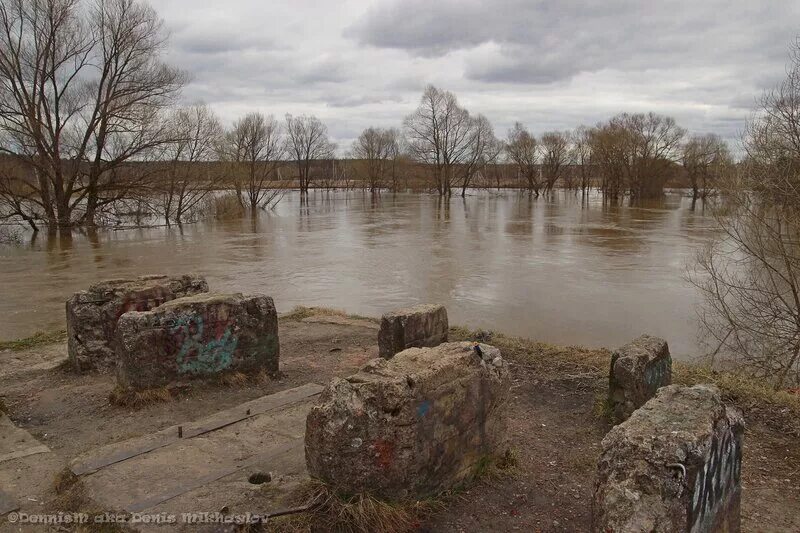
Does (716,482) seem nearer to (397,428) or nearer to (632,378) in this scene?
(397,428)

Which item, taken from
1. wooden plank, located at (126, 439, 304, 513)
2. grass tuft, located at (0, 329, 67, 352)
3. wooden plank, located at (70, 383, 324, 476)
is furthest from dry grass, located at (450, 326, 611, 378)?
grass tuft, located at (0, 329, 67, 352)

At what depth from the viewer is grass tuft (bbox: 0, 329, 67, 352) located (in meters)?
8.23

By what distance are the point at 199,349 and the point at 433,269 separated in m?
10.7

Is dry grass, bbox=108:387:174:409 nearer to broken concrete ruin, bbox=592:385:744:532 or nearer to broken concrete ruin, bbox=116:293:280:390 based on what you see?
broken concrete ruin, bbox=116:293:280:390

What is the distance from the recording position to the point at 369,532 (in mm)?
3354

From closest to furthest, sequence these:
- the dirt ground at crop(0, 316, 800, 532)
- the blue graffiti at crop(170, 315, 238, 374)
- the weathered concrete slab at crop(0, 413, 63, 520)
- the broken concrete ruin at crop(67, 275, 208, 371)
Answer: the dirt ground at crop(0, 316, 800, 532) → the weathered concrete slab at crop(0, 413, 63, 520) → the blue graffiti at crop(170, 315, 238, 374) → the broken concrete ruin at crop(67, 275, 208, 371)

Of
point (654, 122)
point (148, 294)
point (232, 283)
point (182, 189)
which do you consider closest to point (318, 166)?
point (654, 122)

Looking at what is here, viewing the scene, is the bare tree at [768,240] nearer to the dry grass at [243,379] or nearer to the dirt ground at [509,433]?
the dirt ground at [509,433]

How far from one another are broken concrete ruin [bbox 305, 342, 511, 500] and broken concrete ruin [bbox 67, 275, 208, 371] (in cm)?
414

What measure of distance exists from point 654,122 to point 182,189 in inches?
1819

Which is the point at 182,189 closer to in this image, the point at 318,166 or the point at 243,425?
the point at 243,425

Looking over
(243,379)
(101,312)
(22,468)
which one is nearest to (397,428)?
(22,468)

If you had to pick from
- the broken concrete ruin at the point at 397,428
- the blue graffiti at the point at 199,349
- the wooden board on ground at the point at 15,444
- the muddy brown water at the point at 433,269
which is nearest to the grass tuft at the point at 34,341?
the muddy brown water at the point at 433,269

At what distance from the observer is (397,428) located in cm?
353
